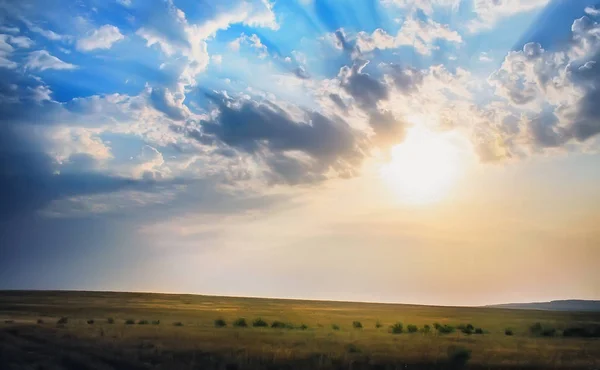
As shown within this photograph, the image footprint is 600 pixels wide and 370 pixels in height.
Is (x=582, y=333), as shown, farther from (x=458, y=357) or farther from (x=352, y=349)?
(x=352, y=349)

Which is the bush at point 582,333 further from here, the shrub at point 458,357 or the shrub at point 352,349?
the shrub at point 352,349

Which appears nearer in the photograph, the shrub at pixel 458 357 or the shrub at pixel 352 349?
the shrub at pixel 458 357

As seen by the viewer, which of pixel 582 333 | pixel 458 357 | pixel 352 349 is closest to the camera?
pixel 458 357

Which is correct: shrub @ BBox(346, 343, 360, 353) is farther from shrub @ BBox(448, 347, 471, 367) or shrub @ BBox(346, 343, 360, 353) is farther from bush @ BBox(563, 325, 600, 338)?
bush @ BBox(563, 325, 600, 338)

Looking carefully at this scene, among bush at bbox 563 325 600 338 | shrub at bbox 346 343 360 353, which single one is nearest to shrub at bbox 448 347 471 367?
shrub at bbox 346 343 360 353

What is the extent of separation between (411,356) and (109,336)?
16485 millimetres

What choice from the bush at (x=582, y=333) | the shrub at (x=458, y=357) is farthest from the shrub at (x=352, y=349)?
the bush at (x=582, y=333)

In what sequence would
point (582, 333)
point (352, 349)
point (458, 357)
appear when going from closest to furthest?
point (458, 357)
point (352, 349)
point (582, 333)

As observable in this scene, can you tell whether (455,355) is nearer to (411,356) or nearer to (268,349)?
(411,356)

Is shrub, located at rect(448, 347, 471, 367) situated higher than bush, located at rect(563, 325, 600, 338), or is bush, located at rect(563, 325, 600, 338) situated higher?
bush, located at rect(563, 325, 600, 338)

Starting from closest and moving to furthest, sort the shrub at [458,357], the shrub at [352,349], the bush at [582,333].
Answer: the shrub at [458,357]
the shrub at [352,349]
the bush at [582,333]

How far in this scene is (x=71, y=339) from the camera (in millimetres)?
27188

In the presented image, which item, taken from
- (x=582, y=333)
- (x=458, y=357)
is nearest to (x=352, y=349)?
(x=458, y=357)

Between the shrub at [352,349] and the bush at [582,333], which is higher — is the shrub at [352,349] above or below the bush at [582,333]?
below
